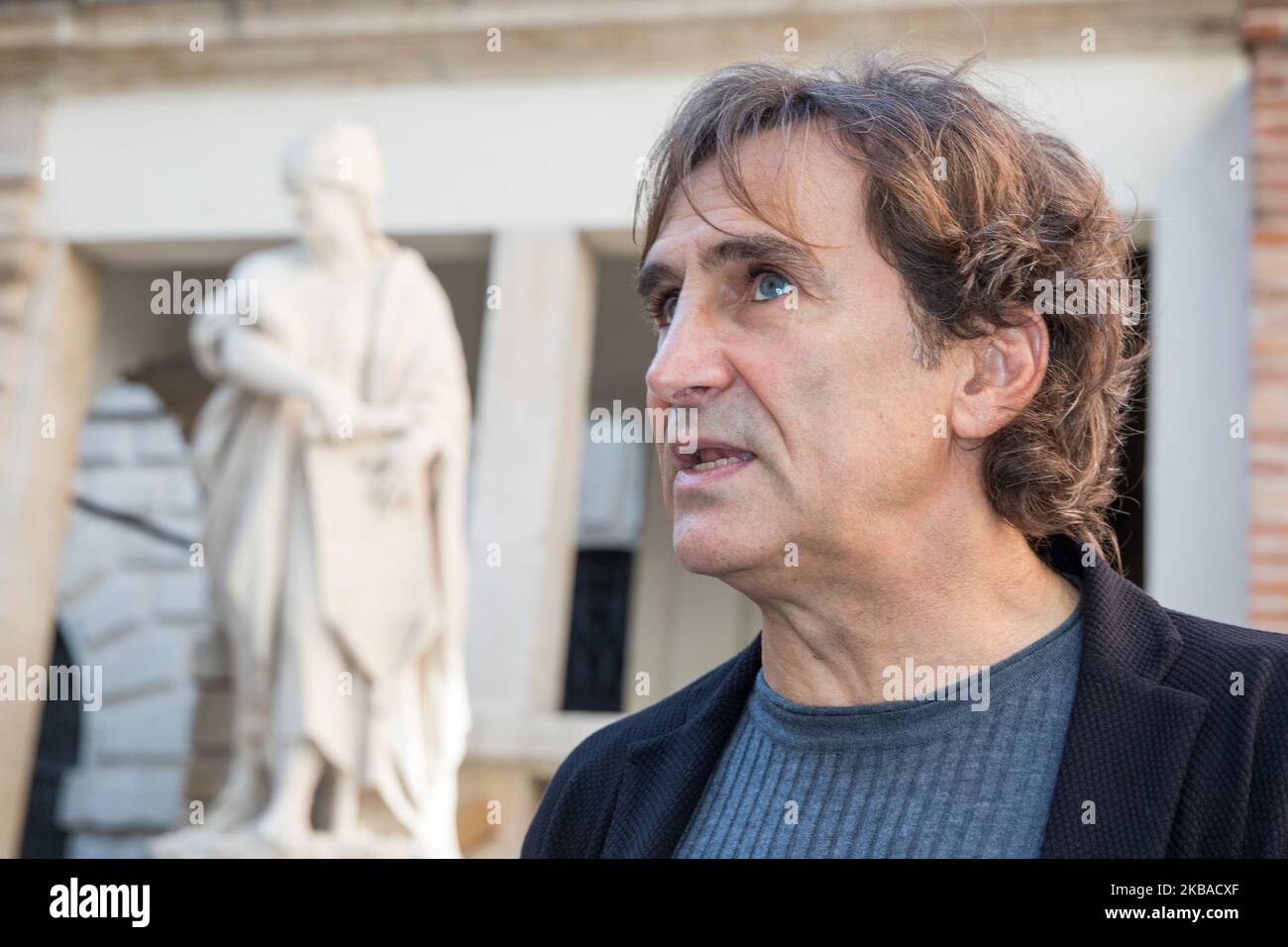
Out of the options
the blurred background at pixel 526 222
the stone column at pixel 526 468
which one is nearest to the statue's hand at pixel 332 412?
the blurred background at pixel 526 222

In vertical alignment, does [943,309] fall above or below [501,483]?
above

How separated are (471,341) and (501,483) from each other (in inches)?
99.9

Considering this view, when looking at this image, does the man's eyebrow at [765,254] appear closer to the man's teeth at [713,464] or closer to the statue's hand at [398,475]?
the man's teeth at [713,464]

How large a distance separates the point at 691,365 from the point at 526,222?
17.6 ft

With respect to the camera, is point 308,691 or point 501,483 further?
point 501,483

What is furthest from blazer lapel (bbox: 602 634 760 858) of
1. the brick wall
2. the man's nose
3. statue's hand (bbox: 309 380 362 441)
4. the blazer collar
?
the brick wall

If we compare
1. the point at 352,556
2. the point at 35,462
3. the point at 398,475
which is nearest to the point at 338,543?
the point at 352,556

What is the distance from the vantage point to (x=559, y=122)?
23.9 feet

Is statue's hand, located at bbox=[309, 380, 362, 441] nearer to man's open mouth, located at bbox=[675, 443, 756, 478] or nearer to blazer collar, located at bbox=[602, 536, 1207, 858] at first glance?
blazer collar, located at bbox=[602, 536, 1207, 858]

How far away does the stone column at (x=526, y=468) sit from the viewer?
6695 mm
